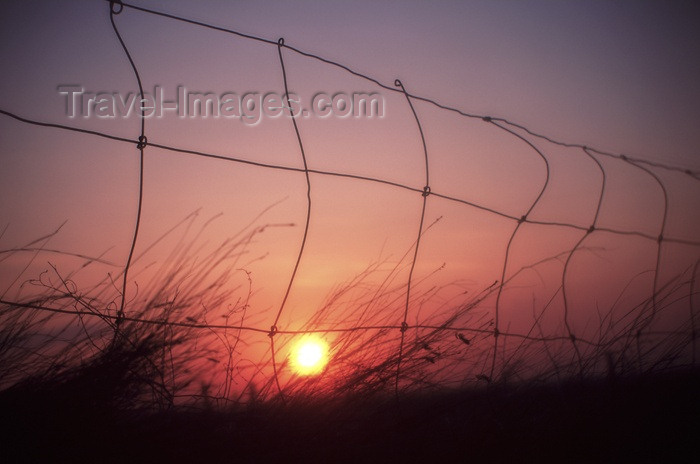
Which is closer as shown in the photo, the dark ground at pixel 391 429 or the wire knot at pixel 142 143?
the dark ground at pixel 391 429

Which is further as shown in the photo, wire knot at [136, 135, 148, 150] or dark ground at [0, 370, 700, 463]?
wire knot at [136, 135, 148, 150]

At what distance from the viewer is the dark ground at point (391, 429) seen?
1504 millimetres

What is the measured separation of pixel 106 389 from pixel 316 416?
63cm

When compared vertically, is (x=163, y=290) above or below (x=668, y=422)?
above

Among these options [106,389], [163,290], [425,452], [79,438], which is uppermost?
[163,290]

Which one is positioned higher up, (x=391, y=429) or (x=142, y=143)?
(x=142, y=143)

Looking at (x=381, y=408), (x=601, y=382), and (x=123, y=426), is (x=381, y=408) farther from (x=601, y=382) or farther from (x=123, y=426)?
(x=601, y=382)

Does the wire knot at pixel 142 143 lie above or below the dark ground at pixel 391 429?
above

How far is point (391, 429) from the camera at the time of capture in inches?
75.1

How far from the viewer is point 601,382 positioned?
247cm

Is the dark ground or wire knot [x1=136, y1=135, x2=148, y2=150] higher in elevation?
wire knot [x1=136, y1=135, x2=148, y2=150]

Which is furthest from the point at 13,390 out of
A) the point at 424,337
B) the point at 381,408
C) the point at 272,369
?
the point at 424,337

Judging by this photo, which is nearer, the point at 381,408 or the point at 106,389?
the point at 106,389

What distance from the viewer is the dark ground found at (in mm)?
1504
